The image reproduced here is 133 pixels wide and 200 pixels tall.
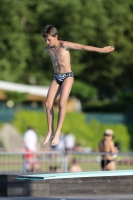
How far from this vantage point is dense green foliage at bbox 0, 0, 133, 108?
53.5m

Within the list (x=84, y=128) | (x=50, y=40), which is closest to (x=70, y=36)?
(x=84, y=128)

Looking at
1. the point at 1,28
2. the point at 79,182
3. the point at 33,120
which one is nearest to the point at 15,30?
the point at 1,28

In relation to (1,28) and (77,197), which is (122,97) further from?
(77,197)

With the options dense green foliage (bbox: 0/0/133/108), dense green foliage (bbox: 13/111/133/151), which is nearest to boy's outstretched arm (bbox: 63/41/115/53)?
dense green foliage (bbox: 13/111/133/151)

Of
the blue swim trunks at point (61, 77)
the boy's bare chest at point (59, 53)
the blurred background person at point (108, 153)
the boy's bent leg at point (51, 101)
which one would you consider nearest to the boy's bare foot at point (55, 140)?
the boy's bent leg at point (51, 101)

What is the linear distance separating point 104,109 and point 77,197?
40.0 meters

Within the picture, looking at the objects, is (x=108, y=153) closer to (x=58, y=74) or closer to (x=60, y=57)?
(x=58, y=74)

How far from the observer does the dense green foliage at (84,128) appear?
138 ft

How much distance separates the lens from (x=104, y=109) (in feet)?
185

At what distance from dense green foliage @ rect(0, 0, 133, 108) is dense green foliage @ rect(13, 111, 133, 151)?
8.84 m

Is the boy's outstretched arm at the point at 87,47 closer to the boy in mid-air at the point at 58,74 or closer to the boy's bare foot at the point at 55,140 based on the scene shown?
the boy in mid-air at the point at 58,74

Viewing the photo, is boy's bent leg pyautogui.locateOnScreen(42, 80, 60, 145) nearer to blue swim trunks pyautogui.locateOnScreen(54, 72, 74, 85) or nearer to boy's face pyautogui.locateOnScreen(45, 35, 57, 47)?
blue swim trunks pyautogui.locateOnScreen(54, 72, 74, 85)

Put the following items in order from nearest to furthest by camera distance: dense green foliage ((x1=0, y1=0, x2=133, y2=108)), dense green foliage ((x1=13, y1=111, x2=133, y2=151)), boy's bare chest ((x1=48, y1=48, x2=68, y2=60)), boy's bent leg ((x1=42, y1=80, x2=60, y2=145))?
boy's bare chest ((x1=48, y1=48, x2=68, y2=60)) < boy's bent leg ((x1=42, y1=80, x2=60, y2=145)) < dense green foliage ((x1=13, y1=111, x2=133, y2=151)) < dense green foliage ((x1=0, y1=0, x2=133, y2=108))

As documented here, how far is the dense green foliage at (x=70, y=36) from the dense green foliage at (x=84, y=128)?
8842 millimetres
